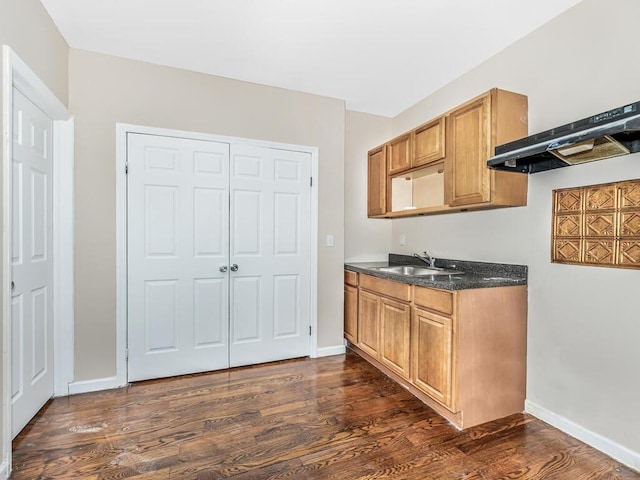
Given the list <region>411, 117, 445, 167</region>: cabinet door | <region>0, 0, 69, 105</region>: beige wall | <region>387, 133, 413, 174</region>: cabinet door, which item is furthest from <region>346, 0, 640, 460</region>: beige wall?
<region>0, 0, 69, 105</region>: beige wall

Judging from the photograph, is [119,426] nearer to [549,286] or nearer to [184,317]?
[184,317]

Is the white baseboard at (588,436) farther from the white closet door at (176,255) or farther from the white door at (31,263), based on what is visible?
the white door at (31,263)

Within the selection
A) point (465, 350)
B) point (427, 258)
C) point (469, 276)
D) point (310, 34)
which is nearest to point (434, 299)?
point (465, 350)

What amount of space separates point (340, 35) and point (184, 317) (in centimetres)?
259

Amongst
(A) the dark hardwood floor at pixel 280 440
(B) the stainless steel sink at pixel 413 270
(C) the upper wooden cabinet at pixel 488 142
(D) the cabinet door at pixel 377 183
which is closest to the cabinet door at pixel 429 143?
(C) the upper wooden cabinet at pixel 488 142

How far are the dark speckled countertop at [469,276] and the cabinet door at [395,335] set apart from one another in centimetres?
24

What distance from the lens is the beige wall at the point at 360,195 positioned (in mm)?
3654

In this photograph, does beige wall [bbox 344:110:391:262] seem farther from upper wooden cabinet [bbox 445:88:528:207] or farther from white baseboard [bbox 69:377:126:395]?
white baseboard [bbox 69:377:126:395]

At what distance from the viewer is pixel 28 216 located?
209 centimetres

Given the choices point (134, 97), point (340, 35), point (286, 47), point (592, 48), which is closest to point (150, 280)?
point (134, 97)

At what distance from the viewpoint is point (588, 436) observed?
75.5 inches

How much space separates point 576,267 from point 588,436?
994mm

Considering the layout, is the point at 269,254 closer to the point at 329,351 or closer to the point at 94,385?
the point at 329,351

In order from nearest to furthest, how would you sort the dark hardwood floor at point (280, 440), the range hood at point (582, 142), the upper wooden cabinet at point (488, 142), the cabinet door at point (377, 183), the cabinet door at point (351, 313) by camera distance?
the range hood at point (582, 142) → the dark hardwood floor at point (280, 440) → the upper wooden cabinet at point (488, 142) → the cabinet door at point (351, 313) → the cabinet door at point (377, 183)
